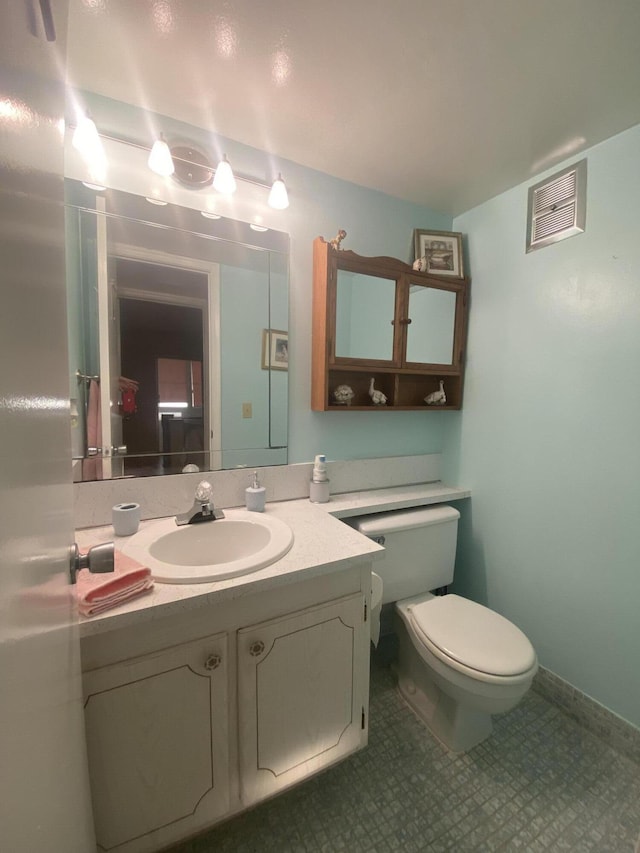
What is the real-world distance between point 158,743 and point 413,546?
41.6 inches

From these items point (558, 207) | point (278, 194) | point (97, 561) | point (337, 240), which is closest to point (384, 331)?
point (337, 240)

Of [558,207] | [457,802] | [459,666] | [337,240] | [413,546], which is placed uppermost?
[558,207]

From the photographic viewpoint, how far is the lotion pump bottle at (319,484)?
1.46 metres

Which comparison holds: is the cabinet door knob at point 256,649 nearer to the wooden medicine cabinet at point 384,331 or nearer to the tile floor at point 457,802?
the tile floor at point 457,802

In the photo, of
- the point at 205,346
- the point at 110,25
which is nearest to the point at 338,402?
the point at 205,346

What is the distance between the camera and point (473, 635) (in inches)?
48.1

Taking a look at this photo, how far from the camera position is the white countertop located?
739 millimetres

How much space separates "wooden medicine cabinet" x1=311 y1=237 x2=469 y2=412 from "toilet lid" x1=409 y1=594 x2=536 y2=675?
2.83 feet

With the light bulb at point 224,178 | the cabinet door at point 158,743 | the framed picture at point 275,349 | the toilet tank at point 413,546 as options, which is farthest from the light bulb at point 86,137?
the toilet tank at point 413,546

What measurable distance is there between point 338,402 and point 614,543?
3.84ft

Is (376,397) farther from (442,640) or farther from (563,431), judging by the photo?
(442,640)

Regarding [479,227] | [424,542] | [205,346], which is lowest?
[424,542]

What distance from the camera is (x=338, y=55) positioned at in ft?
3.13

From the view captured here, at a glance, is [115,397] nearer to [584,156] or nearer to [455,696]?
[455,696]
